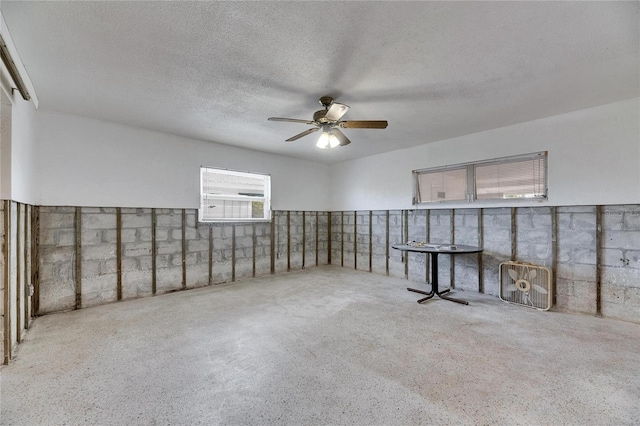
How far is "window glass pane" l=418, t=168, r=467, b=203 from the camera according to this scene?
4754mm

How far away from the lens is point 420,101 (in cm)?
326

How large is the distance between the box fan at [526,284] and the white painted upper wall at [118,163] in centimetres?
486

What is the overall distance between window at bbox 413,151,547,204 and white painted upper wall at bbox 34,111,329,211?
3.51 m

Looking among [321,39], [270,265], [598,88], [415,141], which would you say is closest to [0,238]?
[321,39]

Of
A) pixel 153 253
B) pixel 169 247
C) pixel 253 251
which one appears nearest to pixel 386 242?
pixel 253 251

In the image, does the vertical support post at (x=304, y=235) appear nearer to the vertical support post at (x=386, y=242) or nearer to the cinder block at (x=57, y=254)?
the vertical support post at (x=386, y=242)

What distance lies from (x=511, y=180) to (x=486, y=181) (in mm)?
348

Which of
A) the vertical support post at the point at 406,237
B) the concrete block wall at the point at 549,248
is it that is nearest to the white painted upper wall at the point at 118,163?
the vertical support post at the point at 406,237

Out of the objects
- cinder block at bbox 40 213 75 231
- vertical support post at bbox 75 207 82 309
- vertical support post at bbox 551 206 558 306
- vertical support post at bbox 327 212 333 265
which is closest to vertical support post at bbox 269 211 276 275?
vertical support post at bbox 327 212 333 265

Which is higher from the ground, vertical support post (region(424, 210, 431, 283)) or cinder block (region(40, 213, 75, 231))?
cinder block (region(40, 213, 75, 231))

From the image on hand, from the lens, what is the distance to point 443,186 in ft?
16.3

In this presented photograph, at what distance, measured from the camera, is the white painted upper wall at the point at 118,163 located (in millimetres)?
3592

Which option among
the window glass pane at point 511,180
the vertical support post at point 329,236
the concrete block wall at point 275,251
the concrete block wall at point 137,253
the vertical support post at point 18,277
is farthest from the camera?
the vertical support post at point 329,236

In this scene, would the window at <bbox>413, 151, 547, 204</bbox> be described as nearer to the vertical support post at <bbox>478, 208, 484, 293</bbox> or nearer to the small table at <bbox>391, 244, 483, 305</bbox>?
the vertical support post at <bbox>478, 208, 484, 293</bbox>
